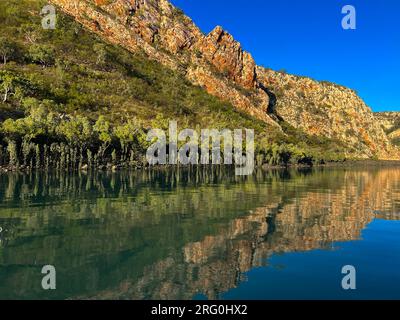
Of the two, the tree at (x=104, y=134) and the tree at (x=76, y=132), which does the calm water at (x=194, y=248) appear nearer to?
the tree at (x=76, y=132)

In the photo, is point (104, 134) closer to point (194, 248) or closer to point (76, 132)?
point (76, 132)

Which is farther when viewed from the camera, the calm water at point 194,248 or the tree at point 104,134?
the tree at point 104,134

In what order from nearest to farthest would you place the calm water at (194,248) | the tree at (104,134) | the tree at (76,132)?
the calm water at (194,248)
the tree at (76,132)
the tree at (104,134)

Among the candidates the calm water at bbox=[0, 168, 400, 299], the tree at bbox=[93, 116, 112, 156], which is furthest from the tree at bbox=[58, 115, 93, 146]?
the calm water at bbox=[0, 168, 400, 299]

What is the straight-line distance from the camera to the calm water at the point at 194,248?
75.3 ft

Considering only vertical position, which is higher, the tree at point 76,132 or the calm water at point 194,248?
the tree at point 76,132

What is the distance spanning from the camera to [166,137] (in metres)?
166

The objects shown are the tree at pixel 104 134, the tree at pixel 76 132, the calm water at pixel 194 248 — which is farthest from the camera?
the tree at pixel 104 134

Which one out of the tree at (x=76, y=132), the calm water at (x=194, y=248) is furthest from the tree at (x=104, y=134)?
the calm water at (x=194, y=248)

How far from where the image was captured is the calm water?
75.3 feet

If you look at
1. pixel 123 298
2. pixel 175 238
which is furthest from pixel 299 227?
pixel 123 298
